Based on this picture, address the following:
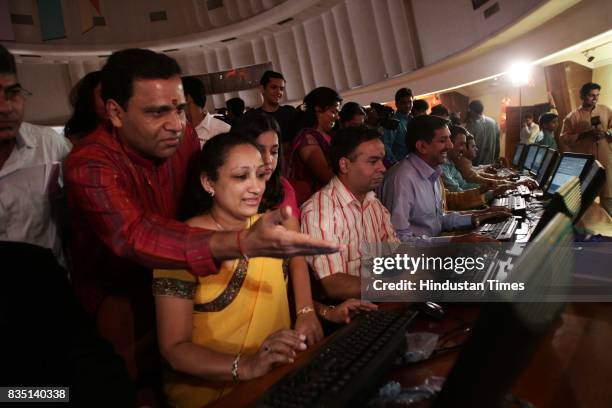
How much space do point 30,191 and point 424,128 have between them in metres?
1.97

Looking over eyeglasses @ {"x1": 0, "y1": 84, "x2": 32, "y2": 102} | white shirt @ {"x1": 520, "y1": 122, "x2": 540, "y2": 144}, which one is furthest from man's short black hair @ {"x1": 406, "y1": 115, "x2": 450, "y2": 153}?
white shirt @ {"x1": 520, "y1": 122, "x2": 540, "y2": 144}

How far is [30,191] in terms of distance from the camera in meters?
1.33

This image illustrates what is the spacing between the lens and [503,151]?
591cm

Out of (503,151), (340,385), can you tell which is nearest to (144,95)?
(340,385)

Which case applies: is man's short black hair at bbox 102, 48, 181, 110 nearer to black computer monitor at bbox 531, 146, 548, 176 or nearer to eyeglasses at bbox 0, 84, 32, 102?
eyeglasses at bbox 0, 84, 32, 102

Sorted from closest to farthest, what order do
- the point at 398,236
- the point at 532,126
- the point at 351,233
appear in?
the point at 351,233 < the point at 398,236 < the point at 532,126

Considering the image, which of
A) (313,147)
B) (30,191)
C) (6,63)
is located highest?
(6,63)

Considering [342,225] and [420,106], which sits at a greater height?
[420,106]

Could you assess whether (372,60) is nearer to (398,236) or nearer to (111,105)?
(398,236)

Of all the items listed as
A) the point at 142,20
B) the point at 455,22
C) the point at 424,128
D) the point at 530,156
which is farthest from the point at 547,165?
the point at 142,20

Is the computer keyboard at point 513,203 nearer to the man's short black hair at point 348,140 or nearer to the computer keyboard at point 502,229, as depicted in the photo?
the computer keyboard at point 502,229

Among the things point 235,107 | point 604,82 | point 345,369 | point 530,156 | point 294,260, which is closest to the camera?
point 345,369

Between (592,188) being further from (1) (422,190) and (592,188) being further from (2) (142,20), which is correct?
(2) (142,20)

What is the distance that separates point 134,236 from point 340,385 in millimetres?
604
